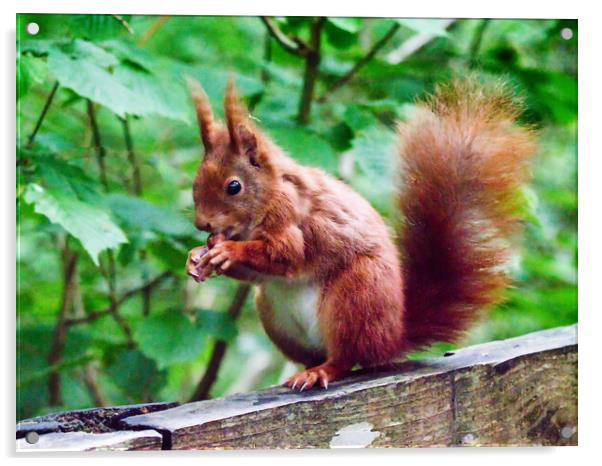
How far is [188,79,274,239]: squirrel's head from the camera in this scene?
58.8 inches

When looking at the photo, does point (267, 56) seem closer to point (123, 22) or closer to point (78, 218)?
point (123, 22)

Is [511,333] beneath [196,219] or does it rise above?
beneath

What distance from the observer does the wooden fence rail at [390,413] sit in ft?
4.94

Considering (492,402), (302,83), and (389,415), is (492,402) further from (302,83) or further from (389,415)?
(302,83)

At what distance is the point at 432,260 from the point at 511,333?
922 millimetres

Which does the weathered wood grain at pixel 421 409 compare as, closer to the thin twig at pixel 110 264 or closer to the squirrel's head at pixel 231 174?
the squirrel's head at pixel 231 174

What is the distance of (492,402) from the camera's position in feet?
5.81

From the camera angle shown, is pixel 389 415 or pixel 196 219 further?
pixel 389 415

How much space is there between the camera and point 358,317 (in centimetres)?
160

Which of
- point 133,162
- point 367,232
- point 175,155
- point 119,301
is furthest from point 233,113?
point 175,155

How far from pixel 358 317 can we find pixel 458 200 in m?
0.31

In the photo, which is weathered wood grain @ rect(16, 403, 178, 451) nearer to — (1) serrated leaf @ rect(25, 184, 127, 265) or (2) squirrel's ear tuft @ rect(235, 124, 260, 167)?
(1) serrated leaf @ rect(25, 184, 127, 265)

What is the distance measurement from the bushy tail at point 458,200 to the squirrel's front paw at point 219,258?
0.41 m

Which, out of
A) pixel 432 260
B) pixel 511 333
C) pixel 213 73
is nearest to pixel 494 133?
pixel 432 260
